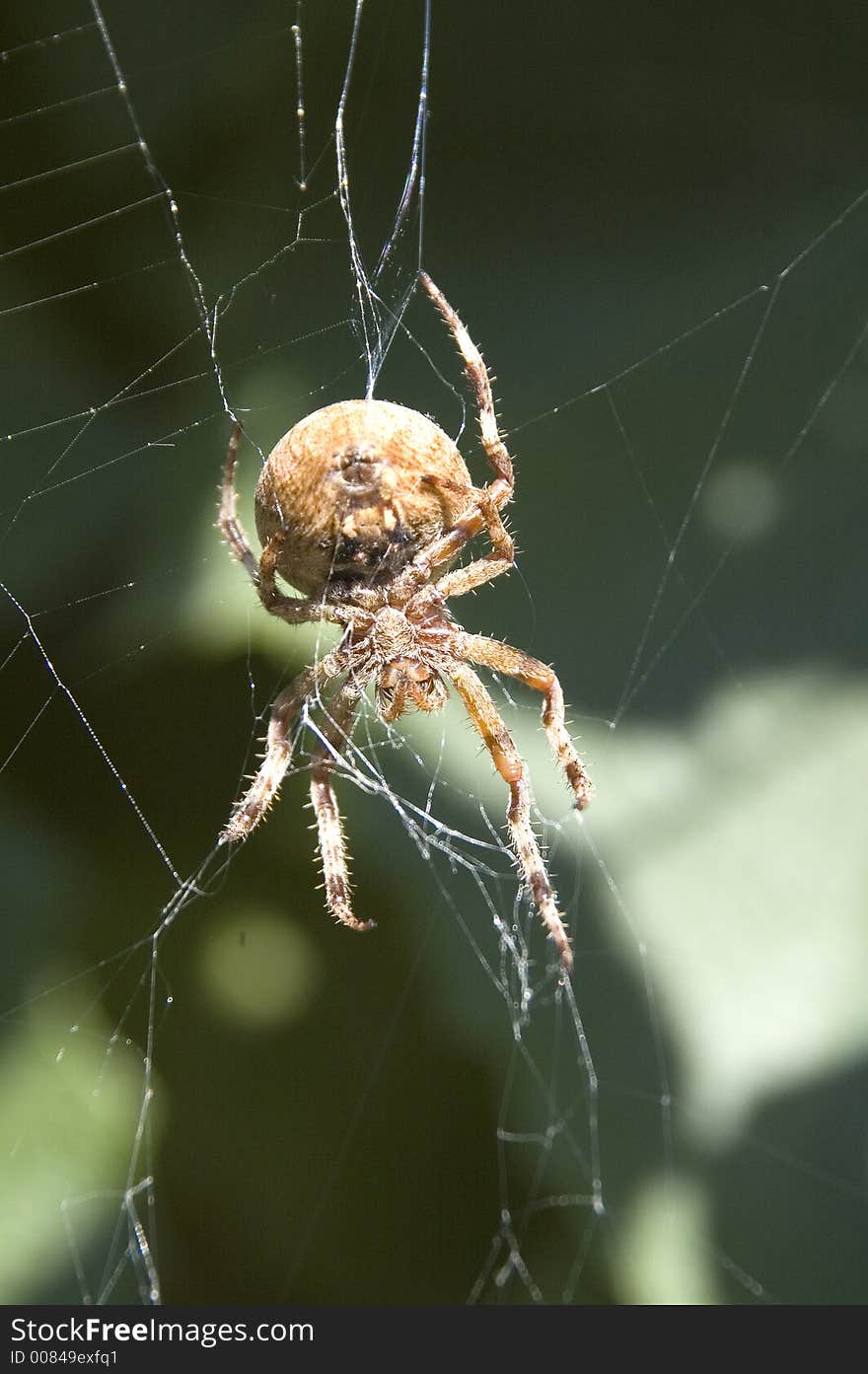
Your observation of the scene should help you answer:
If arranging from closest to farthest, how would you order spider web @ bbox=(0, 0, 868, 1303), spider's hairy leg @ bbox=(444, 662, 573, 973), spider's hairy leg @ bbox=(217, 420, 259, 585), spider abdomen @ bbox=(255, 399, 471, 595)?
spider abdomen @ bbox=(255, 399, 471, 595), spider's hairy leg @ bbox=(217, 420, 259, 585), spider's hairy leg @ bbox=(444, 662, 573, 973), spider web @ bbox=(0, 0, 868, 1303)

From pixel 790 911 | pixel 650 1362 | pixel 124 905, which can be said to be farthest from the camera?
pixel 790 911

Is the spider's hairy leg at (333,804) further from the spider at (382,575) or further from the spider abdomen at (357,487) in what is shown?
the spider abdomen at (357,487)

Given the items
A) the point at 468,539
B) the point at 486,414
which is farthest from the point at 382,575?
the point at 486,414

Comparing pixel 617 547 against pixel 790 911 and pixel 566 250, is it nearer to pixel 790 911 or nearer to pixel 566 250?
pixel 566 250

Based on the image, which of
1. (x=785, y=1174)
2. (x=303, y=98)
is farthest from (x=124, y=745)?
(x=785, y=1174)

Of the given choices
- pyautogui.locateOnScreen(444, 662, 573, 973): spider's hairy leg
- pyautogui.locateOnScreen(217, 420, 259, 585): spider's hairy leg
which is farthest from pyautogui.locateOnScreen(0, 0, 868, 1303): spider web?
pyautogui.locateOnScreen(217, 420, 259, 585): spider's hairy leg

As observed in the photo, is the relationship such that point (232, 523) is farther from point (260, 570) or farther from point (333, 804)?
point (333, 804)

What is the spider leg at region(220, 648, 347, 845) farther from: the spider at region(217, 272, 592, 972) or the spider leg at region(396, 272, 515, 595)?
the spider leg at region(396, 272, 515, 595)
